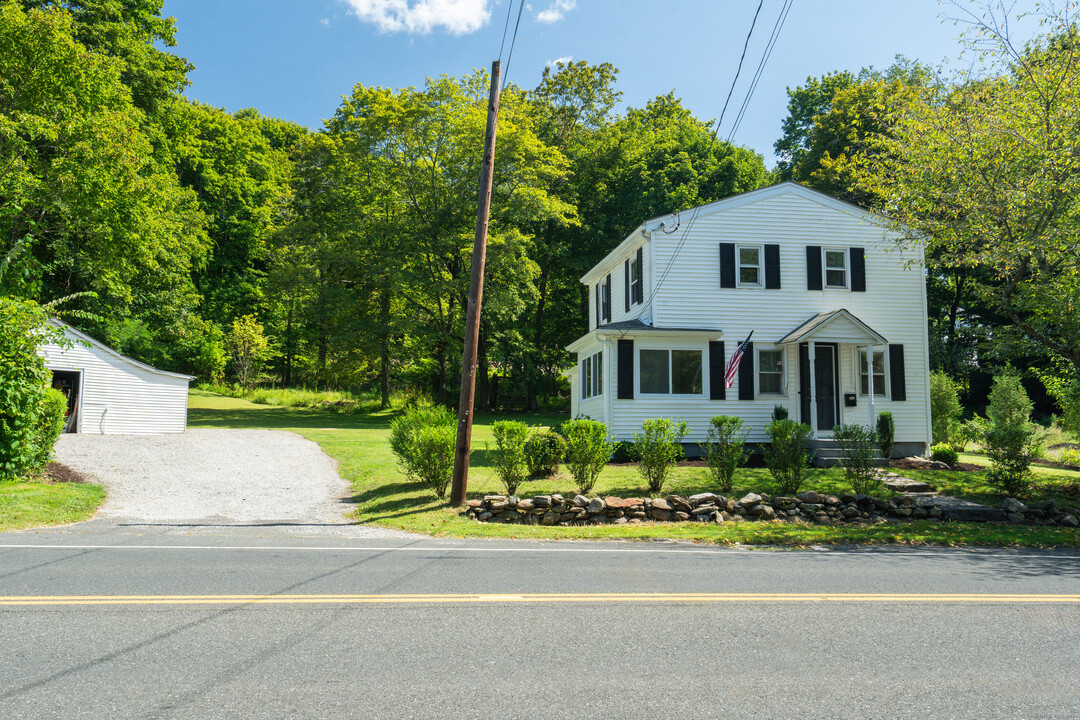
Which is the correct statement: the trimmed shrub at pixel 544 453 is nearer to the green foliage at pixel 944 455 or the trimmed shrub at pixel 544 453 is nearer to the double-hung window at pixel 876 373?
the double-hung window at pixel 876 373

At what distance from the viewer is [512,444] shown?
42.6 feet

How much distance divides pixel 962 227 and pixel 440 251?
2422cm

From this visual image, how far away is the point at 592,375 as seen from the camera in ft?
69.9

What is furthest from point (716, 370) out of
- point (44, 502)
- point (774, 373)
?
point (44, 502)

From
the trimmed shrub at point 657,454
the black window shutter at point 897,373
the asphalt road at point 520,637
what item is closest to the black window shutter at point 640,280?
the trimmed shrub at point 657,454

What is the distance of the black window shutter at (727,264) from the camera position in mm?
19516

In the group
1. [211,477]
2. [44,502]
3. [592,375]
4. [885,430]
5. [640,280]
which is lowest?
[44,502]

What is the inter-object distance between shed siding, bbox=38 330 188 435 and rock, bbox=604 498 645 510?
58.9 feet

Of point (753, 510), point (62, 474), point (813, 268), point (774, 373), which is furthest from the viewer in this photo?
point (813, 268)

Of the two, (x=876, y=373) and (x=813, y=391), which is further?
(x=876, y=373)

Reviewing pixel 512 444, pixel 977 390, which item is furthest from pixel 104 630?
pixel 977 390

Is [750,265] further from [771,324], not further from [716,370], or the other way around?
[716,370]

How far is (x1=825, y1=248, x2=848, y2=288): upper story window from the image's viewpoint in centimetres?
2017

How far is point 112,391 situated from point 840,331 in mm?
22824
